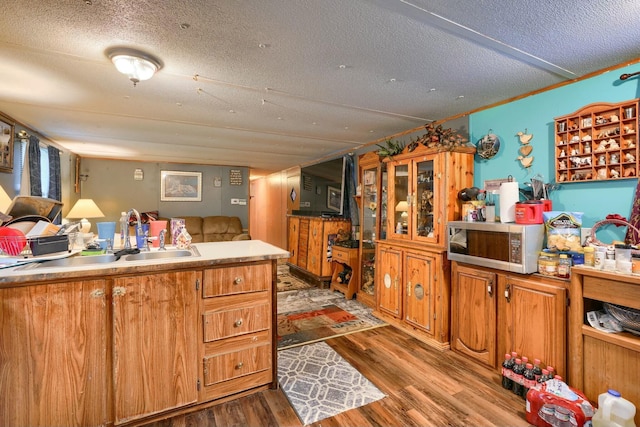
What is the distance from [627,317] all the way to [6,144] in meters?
5.63

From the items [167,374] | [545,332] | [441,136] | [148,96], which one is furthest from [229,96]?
[545,332]

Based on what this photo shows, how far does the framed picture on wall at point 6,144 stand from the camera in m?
3.13

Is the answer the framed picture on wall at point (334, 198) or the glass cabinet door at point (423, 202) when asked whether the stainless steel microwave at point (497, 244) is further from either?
the framed picture on wall at point (334, 198)

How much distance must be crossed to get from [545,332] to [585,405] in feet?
1.44

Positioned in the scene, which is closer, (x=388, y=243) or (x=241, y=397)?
(x=241, y=397)

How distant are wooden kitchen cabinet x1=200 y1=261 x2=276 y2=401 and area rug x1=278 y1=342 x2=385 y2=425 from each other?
226mm

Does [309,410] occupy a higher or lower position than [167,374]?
lower

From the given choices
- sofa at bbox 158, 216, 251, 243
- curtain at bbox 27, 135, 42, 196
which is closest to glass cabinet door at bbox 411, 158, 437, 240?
sofa at bbox 158, 216, 251, 243

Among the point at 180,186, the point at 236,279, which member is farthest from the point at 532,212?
the point at 180,186

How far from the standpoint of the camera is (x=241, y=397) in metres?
2.01

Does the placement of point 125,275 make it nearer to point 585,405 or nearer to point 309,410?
point 309,410

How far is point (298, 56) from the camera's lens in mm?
1944

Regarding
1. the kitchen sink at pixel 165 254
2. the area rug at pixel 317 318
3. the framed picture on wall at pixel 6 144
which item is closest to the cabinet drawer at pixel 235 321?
the kitchen sink at pixel 165 254

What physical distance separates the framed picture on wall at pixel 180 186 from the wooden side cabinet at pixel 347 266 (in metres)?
3.87
